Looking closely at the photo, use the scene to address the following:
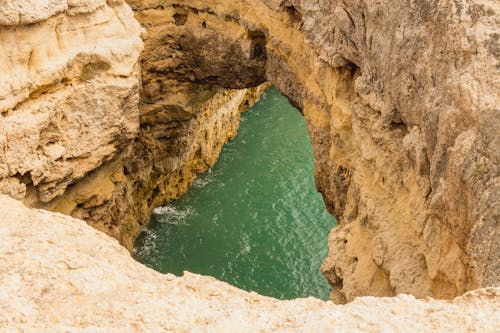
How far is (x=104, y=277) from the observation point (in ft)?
20.0

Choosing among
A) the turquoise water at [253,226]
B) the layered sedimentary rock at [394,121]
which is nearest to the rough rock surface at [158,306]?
the layered sedimentary rock at [394,121]

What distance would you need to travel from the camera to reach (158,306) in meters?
5.57

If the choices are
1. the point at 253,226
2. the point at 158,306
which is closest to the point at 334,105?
the point at 253,226

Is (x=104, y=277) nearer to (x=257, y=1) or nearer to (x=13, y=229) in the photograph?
(x=13, y=229)

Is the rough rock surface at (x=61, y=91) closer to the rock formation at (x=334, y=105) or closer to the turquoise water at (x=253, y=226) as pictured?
the rock formation at (x=334, y=105)

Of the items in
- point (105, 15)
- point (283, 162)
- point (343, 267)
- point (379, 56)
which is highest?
point (379, 56)

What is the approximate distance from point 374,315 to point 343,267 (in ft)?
17.3

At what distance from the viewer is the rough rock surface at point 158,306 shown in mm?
5246

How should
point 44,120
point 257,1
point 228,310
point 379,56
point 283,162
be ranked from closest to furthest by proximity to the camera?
point 228,310
point 379,56
point 44,120
point 257,1
point 283,162

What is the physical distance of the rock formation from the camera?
7020mm

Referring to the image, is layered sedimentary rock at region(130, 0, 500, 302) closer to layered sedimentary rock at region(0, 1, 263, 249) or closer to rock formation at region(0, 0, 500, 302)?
rock formation at region(0, 0, 500, 302)

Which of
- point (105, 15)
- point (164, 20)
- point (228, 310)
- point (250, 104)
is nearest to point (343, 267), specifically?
point (228, 310)

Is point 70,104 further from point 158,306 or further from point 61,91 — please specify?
point 158,306

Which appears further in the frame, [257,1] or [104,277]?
[257,1]
